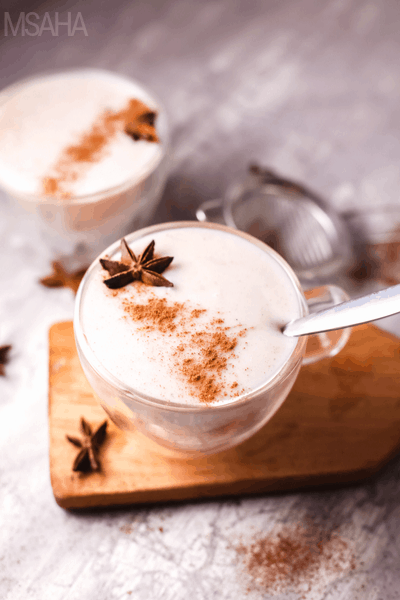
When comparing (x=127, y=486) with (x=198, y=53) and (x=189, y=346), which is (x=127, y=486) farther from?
(x=198, y=53)

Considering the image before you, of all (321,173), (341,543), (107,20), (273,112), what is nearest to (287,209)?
(321,173)

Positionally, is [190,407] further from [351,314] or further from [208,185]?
[208,185]

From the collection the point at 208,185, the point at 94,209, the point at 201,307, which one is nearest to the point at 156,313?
the point at 201,307

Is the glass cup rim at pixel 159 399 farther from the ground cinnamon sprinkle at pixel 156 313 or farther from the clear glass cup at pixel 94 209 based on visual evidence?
the clear glass cup at pixel 94 209

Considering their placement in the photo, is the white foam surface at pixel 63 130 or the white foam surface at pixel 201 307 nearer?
the white foam surface at pixel 201 307

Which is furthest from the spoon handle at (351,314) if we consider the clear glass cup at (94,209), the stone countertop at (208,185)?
the clear glass cup at (94,209)

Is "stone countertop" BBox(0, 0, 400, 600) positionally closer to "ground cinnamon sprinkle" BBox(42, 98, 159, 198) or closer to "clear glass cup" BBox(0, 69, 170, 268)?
"clear glass cup" BBox(0, 69, 170, 268)
